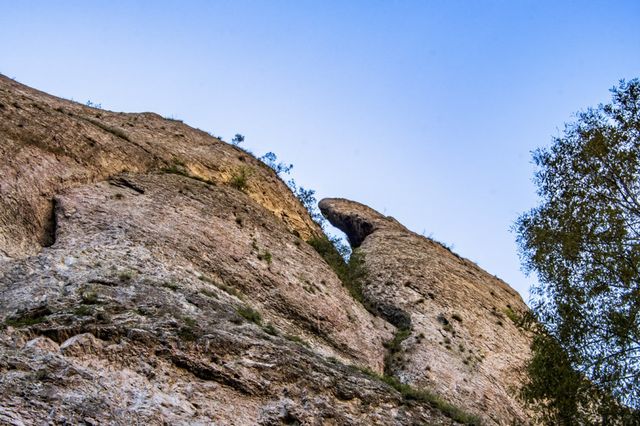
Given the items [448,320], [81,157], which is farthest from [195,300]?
[448,320]

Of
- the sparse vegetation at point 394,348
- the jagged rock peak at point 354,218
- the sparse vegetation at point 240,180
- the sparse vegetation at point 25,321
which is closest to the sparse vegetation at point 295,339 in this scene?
the sparse vegetation at point 394,348

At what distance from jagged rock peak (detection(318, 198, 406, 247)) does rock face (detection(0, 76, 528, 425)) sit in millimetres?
2583

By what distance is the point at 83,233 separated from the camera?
700 inches

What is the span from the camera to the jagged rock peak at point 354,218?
34.1 m

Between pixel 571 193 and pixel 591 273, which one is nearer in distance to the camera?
pixel 591 273

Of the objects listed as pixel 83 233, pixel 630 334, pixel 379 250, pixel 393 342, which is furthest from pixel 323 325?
pixel 379 250

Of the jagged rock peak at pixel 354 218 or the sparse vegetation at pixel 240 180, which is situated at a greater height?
the jagged rock peak at pixel 354 218

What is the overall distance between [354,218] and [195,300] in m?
20.0

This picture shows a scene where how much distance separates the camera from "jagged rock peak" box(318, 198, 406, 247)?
34094 mm

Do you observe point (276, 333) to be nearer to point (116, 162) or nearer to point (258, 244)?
point (258, 244)

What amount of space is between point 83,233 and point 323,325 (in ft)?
21.9

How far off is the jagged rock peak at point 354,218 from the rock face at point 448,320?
42cm

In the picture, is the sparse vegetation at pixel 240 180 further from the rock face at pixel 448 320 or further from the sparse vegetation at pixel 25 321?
the sparse vegetation at pixel 25 321

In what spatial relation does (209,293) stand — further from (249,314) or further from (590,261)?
(590,261)
